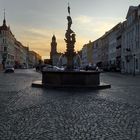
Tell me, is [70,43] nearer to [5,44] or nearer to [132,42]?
[132,42]

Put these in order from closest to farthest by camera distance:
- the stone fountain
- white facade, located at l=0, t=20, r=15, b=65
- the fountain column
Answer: the stone fountain → the fountain column → white facade, located at l=0, t=20, r=15, b=65

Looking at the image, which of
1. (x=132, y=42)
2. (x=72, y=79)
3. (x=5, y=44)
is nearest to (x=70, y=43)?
(x=72, y=79)

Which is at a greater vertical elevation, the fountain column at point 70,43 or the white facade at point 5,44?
the white facade at point 5,44

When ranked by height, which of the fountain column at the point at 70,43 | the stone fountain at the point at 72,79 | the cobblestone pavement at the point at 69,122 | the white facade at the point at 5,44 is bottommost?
the cobblestone pavement at the point at 69,122

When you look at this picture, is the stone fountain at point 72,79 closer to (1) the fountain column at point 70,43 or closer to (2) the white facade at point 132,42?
(1) the fountain column at point 70,43

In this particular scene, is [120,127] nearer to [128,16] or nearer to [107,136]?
[107,136]

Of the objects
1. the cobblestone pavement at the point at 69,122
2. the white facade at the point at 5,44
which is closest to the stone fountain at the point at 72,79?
the cobblestone pavement at the point at 69,122

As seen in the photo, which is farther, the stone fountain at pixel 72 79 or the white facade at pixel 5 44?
the white facade at pixel 5 44

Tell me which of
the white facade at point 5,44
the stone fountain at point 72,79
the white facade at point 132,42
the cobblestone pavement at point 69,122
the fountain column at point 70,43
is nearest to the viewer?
the cobblestone pavement at point 69,122

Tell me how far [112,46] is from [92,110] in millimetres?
115612

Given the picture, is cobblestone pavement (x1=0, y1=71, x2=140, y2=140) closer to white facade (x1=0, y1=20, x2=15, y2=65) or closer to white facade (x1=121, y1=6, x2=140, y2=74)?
white facade (x1=121, y1=6, x2=140, y2=74)

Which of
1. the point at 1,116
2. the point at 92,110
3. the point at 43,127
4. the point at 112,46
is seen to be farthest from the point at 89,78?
the point at 112,46

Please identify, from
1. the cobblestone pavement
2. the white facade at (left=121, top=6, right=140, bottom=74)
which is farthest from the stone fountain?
the white facade at (left=121, top=6, right=140, bottom=74)

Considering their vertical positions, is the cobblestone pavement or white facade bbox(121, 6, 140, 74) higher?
white facade bbox(121, 6, 140, 74)
